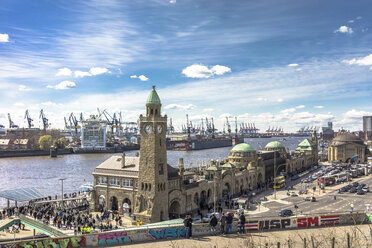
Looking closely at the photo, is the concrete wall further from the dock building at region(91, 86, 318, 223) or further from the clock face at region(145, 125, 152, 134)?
the clock face at region(145, 125, 152, 134)

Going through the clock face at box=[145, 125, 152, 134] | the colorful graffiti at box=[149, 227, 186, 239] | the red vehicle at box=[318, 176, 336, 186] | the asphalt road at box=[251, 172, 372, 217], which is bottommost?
the asphalt road at box=[251, 172, 372, 217]

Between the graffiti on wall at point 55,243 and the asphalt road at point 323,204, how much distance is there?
41.3 metres

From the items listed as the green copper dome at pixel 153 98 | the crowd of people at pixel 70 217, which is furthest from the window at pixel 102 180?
the green copper dome at pixel 153 98

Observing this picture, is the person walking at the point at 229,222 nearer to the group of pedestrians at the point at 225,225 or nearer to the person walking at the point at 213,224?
the group of pedestrians at the point at 225,225

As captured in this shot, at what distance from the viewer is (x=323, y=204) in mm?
69562

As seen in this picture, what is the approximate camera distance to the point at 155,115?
186 feet

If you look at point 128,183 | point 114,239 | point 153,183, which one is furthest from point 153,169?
point 114,239

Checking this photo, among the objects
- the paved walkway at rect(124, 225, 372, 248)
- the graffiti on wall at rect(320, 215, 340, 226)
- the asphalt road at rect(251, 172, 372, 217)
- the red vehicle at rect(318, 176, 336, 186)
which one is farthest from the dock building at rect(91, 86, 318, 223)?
the graffiti on wall at rect(320, 215, 340, 226)

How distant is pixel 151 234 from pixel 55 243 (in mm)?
7151

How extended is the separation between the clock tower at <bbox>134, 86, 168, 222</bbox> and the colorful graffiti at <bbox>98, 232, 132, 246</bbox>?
2817cm

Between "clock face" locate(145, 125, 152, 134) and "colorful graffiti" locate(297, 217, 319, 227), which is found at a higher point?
"clock face" locate(145, 125, 152, 134)

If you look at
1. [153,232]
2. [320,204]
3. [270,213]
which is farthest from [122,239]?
[320,204]

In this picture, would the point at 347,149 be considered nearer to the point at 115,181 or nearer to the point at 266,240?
the point at 115,181

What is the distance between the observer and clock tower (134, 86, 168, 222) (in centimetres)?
5481
